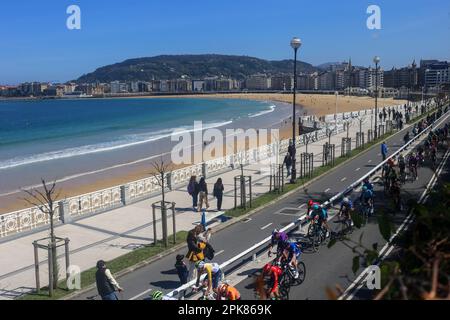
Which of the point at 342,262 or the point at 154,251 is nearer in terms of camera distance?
the point at 342,262

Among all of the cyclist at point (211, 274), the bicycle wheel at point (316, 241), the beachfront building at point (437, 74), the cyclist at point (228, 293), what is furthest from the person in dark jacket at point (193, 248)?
the beachfront building at point (437, 74)

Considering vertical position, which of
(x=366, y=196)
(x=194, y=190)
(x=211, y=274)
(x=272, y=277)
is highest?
(x=366, y=196)

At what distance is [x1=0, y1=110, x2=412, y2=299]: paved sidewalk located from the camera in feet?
38.2

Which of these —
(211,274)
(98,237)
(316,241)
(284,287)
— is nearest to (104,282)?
(211,274)

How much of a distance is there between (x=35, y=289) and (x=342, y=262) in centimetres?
714

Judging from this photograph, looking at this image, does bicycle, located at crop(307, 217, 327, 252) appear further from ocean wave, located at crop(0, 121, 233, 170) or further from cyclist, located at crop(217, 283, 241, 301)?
ocean wave, located at crop(0, 121, 233, 170)

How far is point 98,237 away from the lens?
47.8ft

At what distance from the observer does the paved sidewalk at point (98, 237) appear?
38.2 feet

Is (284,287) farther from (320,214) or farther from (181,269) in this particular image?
(320,214)

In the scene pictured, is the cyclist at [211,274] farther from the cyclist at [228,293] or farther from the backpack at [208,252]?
the backpack at [208,252]
